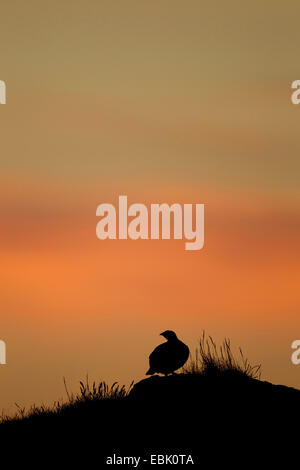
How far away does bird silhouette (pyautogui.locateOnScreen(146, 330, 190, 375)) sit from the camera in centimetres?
1441

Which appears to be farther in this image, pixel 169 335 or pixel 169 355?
pixel 169 335

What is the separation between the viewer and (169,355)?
47.3 feet

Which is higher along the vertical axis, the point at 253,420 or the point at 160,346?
the point at 160,346

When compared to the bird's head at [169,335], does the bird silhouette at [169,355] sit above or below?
below

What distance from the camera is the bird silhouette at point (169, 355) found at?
567 inches

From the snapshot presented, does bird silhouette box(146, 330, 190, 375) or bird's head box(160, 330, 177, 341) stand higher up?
bird's head box(160, 330, 177, 341)

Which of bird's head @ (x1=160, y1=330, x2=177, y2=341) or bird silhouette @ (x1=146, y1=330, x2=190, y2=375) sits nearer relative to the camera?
bird silhouette @ (x1=146, y1=330, x2=190, y2=375)

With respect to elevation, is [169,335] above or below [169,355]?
above

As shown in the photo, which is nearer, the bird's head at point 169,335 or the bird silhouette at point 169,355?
the bird silhouette at point 169,355
